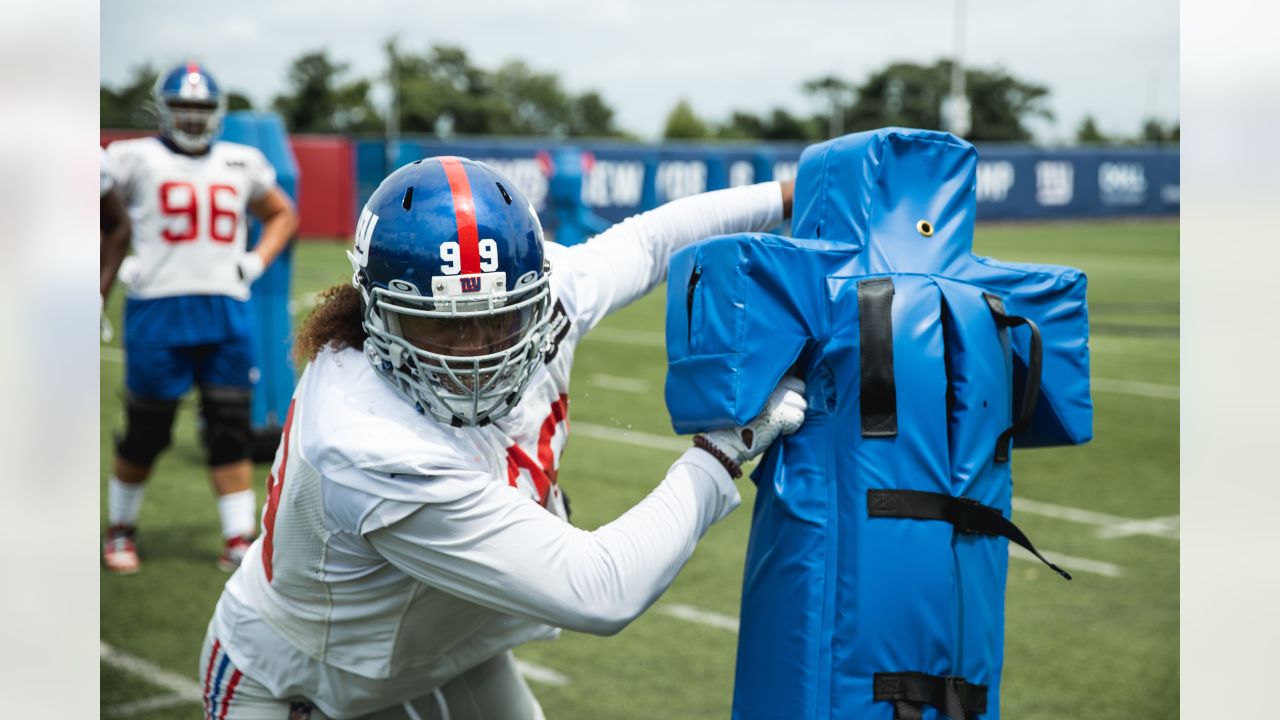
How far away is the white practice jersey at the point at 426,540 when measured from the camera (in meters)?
2.06

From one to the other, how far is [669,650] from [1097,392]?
6425 millimetres

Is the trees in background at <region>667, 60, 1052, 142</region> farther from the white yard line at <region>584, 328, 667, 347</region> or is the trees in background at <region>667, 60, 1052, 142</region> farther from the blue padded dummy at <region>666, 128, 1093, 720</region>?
the blue padded dummy at <region>666, 128, 1093, 720</region>

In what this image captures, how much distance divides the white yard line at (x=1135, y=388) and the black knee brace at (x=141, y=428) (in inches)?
279

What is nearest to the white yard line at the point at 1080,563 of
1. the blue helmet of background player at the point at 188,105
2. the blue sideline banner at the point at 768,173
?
the blue helmet of background player at the point at 188,105

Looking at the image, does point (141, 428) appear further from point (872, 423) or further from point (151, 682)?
point (872, 423)

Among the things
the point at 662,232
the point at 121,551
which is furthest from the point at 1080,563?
the point at 121,551

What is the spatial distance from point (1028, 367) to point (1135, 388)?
8485mm

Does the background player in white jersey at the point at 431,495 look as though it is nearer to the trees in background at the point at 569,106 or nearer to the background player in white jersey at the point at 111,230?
the background player in white jersey at the point at 111,230

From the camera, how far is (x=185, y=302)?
232 inches
